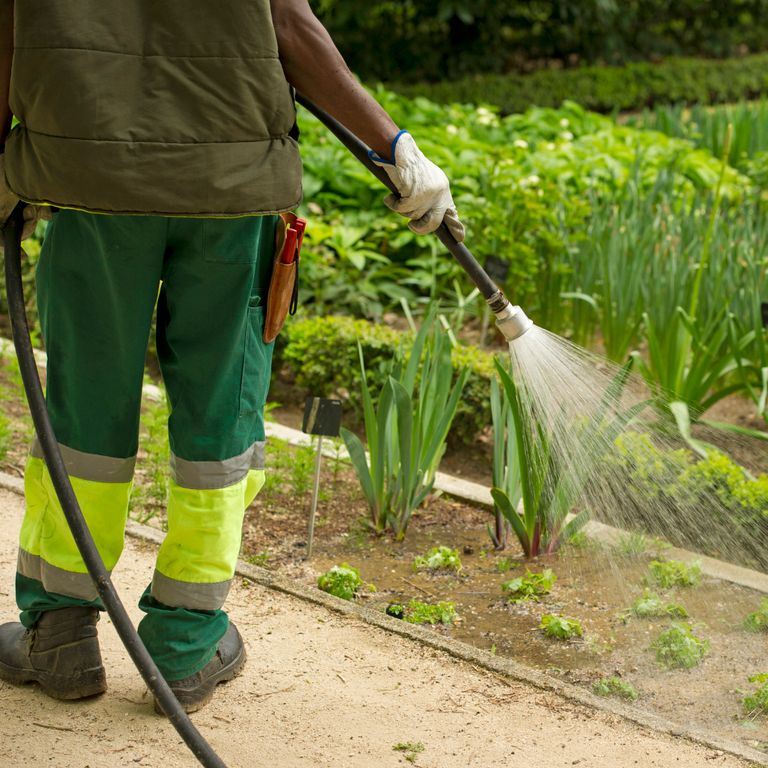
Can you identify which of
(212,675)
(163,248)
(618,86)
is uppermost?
(618,86)

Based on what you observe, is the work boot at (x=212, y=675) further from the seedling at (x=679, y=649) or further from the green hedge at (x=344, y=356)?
the green hedge at (x=344, y=356)

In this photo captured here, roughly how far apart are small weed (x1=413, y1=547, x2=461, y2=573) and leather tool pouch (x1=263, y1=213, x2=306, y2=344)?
110 cm

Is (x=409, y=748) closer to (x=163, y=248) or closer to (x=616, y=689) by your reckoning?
(x=616, y=689)

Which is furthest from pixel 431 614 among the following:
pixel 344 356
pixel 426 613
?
pixel 344 356

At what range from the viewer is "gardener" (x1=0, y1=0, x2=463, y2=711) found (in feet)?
6.21

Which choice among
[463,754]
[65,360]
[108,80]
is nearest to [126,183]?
[108,80]

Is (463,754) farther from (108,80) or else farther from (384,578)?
(108,80)

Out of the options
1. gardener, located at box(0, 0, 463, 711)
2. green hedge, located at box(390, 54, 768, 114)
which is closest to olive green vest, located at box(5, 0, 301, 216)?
gardener, located at box(0, 0, 463, 711)

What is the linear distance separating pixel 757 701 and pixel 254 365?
4.32ft

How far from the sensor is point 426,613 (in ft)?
9.35

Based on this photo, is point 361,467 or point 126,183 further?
point 361,467

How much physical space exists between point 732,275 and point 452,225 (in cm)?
241

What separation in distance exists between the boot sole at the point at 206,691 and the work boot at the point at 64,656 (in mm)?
151

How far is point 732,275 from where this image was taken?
4379mm
